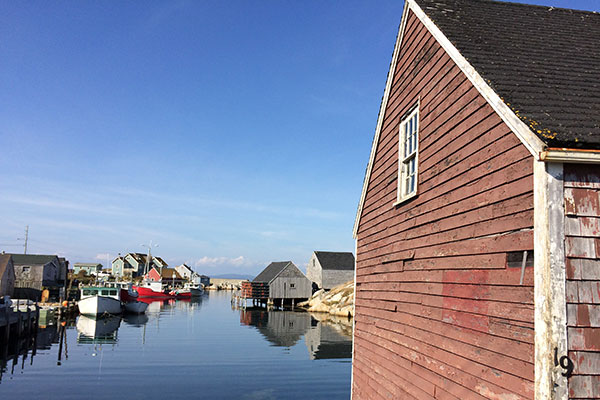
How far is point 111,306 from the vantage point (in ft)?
173

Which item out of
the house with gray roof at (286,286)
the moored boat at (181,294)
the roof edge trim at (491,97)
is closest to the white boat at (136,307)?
the house with gray roof at (286,286)

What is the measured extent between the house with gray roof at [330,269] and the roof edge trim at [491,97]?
6515cm

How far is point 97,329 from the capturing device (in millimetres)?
41500

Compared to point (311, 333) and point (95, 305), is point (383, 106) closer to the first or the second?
point (311, 333)

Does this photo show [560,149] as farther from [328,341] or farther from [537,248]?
[328,341]

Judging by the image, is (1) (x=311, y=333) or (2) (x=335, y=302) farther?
(2) (x=335, y=302)

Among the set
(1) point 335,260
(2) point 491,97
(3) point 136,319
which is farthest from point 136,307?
(2) point 491,97

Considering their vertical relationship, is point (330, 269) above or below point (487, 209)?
below

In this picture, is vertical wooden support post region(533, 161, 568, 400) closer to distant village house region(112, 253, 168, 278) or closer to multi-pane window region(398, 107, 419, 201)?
multi-pane window region(398, 107, 419, 201)

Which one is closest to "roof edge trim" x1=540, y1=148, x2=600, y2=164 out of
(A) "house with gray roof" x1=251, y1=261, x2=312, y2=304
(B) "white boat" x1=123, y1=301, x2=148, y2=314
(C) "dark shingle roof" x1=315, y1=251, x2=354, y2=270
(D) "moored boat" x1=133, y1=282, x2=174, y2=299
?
(B) "white boat" x1=123, y1=301, x2=148, y2=314

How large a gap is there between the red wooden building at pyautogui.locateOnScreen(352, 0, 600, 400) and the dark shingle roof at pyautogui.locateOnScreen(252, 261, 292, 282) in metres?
60.5

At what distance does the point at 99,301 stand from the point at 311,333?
25.1 metres

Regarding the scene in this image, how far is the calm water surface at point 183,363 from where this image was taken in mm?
19547

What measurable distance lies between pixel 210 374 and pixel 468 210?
1974 cm
